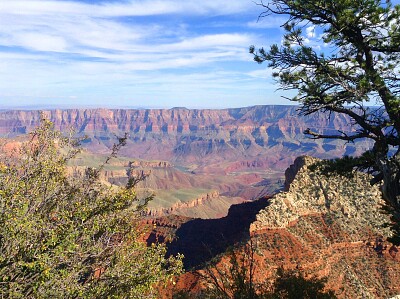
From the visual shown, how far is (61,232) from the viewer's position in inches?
496

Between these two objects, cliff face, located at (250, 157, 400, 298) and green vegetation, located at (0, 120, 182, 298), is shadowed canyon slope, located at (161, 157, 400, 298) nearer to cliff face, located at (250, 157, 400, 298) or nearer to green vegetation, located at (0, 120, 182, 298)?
cliff face, located at (250, 157, 400, 298)

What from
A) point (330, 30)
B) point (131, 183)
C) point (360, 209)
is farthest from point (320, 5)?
point (360, 209)

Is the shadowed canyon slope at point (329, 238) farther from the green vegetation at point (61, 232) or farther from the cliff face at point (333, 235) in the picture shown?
the green vegetation at point (61, 232)

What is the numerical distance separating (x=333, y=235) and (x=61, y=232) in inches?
2025

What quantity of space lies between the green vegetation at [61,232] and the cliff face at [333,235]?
33.2m

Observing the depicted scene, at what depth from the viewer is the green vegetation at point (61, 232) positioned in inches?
425

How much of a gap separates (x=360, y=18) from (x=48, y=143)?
13.9 m

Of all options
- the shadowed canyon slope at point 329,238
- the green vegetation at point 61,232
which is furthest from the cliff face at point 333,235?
the green vegetation at point 61,232

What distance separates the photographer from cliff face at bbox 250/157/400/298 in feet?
152

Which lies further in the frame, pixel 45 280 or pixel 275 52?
pixel 275 52

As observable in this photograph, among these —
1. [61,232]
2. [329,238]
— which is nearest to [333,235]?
[329,238]

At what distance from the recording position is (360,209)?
60562 mm

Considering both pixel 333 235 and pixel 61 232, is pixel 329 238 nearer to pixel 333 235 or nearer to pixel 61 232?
pixel 333 235

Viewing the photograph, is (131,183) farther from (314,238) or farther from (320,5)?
(314,238)
